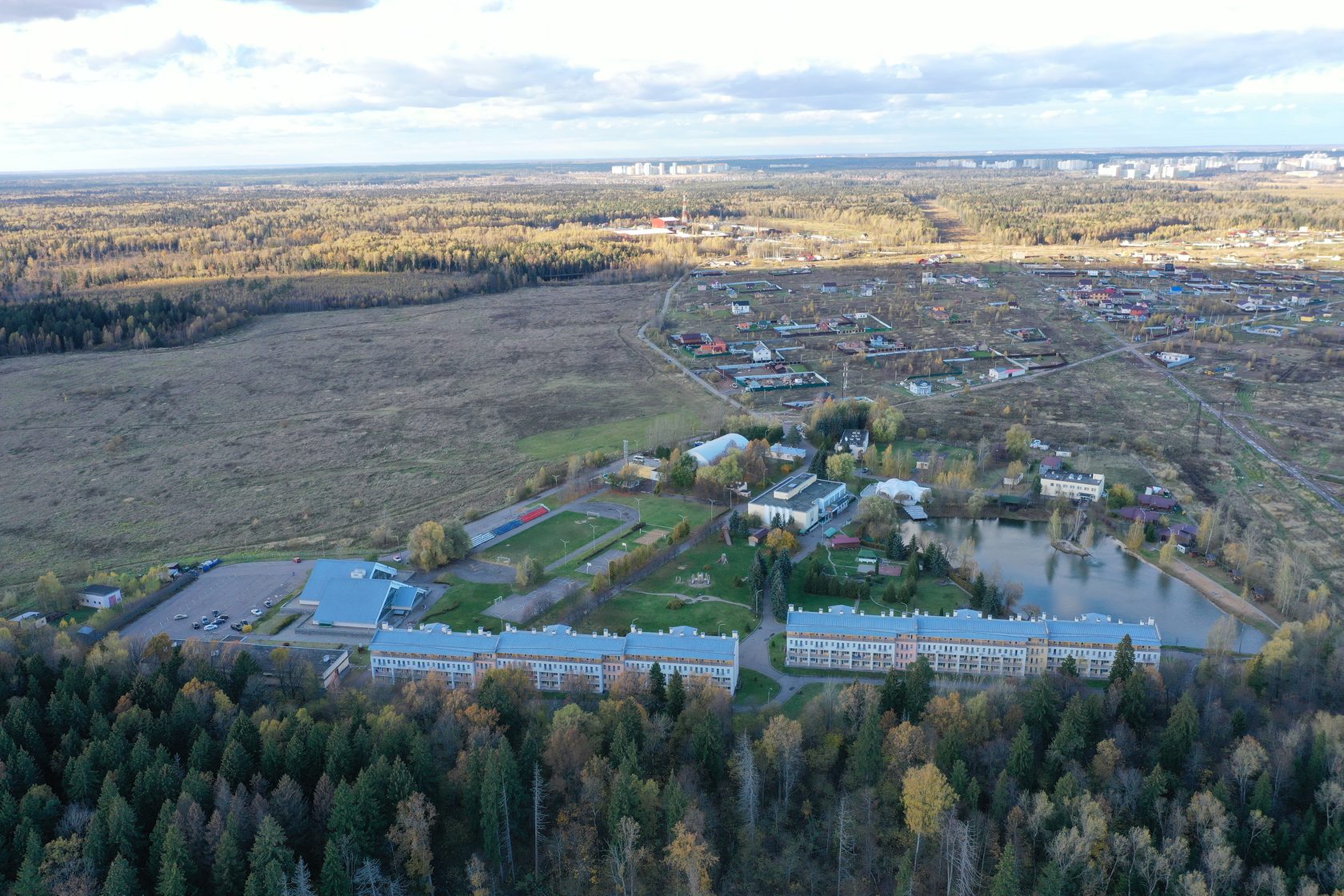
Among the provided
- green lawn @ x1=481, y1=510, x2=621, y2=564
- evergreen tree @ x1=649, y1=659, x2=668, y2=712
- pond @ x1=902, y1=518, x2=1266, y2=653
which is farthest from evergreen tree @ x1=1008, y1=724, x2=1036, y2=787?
green lawn @ x1=481, y1=510, x2=621, y2=564

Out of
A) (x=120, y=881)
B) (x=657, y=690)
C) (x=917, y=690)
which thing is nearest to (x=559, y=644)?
(x=657, y=690)

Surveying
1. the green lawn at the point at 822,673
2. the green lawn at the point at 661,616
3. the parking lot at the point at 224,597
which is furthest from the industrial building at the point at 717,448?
the parking lot at the point at 224,597

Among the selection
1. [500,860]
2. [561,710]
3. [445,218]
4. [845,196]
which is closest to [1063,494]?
[561,710]

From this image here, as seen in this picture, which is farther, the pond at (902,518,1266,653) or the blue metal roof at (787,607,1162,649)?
the pond at (902,518,1266,653)

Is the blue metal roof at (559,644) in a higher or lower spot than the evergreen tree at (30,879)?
higher

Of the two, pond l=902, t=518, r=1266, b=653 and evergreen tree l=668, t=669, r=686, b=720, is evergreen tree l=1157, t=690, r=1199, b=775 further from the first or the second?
evergreen tree l=668, t=669, r=686, b=720

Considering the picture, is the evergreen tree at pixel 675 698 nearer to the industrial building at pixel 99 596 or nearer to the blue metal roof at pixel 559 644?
the blue metal roof at pixel 559 644
